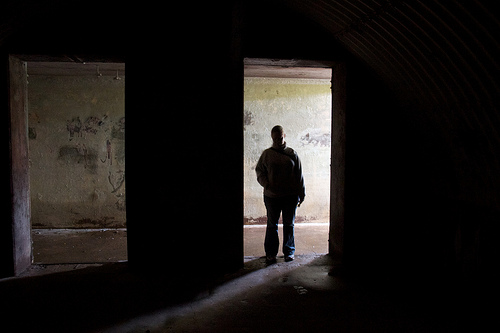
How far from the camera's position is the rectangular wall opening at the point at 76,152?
26.1ft

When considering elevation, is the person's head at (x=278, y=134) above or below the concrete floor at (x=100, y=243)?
above

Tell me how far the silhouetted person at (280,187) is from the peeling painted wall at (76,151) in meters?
4.51

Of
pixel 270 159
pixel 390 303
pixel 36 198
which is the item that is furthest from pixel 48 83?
pixel 390 303

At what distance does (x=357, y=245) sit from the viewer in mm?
4840

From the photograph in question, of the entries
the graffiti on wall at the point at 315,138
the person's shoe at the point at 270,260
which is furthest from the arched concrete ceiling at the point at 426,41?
the graffiti on wall at the point at 315,138

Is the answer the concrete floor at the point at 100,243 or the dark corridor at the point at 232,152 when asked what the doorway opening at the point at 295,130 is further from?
the dark corridor at the point at 232,152

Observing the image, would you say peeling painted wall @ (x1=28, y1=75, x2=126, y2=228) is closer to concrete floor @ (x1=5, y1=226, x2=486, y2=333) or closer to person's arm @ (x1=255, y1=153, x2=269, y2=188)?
concrete floor @ (x1=5, y1=226, x2=486, y2=333)

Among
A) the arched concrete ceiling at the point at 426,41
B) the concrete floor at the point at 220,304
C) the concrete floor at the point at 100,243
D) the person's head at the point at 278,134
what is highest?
the arched concrete ceiling at the point at 426,41

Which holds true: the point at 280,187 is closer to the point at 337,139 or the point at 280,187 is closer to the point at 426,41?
the point at 337,139

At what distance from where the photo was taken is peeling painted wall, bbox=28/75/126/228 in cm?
796

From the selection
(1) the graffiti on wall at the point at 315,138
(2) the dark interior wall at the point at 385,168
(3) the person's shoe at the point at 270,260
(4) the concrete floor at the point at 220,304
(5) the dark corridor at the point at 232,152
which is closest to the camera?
(4) the concrete floor at the point at 220,304

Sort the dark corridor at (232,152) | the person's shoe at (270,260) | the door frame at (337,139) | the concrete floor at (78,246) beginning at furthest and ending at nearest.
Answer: the concrete floor at (78,246)
the person's shoe at (270,260)
the door frame at (337,139)
the dark corridor at (232,152)

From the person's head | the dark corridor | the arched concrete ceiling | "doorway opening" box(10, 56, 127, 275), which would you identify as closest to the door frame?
Result: the dark corridor

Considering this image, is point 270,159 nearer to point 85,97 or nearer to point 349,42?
point 349,42
